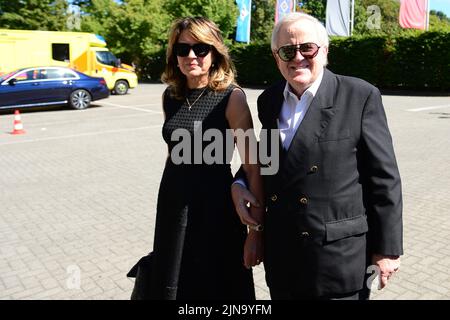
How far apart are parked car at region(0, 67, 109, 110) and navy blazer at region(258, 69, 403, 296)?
49.0 ft

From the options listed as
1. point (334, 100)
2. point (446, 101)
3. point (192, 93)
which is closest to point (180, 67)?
point (192, 93)

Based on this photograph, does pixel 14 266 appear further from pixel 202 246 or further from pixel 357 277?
pixel 357 277

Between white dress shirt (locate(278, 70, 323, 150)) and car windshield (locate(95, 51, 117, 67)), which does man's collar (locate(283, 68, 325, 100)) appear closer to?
white dress shirt (locate(278, 70, 323, 150))

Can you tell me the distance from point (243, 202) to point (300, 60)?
72cm

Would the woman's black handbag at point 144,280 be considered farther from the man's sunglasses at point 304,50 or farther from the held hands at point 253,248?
the man's sunglasses at point 304,50

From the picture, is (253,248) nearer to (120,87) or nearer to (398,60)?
(120,87)

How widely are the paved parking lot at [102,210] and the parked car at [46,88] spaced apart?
378 cm

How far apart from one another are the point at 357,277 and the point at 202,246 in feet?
2.68

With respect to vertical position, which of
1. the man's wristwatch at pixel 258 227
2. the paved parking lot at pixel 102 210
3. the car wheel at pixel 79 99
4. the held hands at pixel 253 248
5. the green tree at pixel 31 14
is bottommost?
the paved parking lot at pixel 102 210

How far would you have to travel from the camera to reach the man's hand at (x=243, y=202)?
2066 millimetres

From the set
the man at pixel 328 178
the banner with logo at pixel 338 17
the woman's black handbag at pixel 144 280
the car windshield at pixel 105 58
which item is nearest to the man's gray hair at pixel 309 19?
the man at pixel 328 178

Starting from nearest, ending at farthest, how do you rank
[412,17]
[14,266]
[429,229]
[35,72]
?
[14,266] < [429,229] < [35,72] < [412,17]

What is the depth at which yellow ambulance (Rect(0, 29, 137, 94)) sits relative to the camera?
60.4 ft

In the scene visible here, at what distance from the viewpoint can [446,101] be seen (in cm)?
1695
